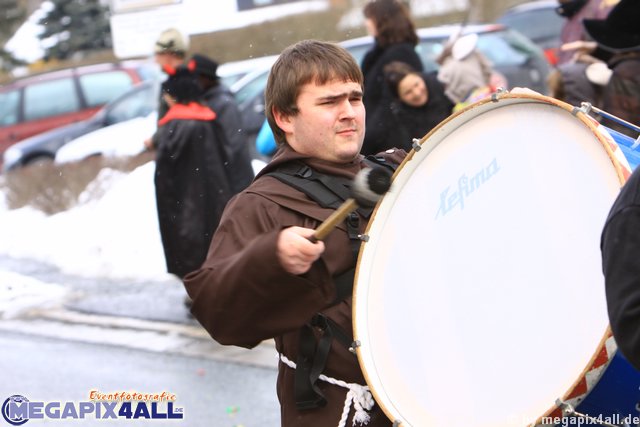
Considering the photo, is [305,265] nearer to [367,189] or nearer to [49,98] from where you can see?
[367,189]

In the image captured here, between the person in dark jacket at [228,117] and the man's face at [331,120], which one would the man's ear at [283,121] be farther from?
the person in dark jacket at [228,117]

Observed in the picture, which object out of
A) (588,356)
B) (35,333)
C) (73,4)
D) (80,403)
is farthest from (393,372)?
(73,4)

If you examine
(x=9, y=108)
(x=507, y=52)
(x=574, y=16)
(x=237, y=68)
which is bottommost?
(x=9, y=108)

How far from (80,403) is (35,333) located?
1.69 meters

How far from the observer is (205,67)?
257 inches

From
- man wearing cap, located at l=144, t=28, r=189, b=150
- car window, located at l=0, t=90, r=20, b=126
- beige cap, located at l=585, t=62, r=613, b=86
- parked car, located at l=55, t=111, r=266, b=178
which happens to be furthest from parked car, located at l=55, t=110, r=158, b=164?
beige cap, located at l=585, t=62, r=613, b=86

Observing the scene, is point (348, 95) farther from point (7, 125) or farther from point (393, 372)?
point (7, 125)

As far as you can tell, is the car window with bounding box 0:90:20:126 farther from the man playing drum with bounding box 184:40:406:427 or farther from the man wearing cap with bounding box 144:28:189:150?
the man playing drum with bounding box 184:40:406:427

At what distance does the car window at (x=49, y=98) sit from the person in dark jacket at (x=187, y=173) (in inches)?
275

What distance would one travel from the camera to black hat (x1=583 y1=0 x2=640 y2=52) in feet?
8.91

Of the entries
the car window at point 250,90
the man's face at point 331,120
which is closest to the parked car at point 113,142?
the car window at point 250,90

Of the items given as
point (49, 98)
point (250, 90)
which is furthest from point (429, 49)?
point (49, 98)

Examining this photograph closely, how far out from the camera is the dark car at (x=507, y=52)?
10602 millimetres

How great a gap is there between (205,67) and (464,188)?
4.26 m
